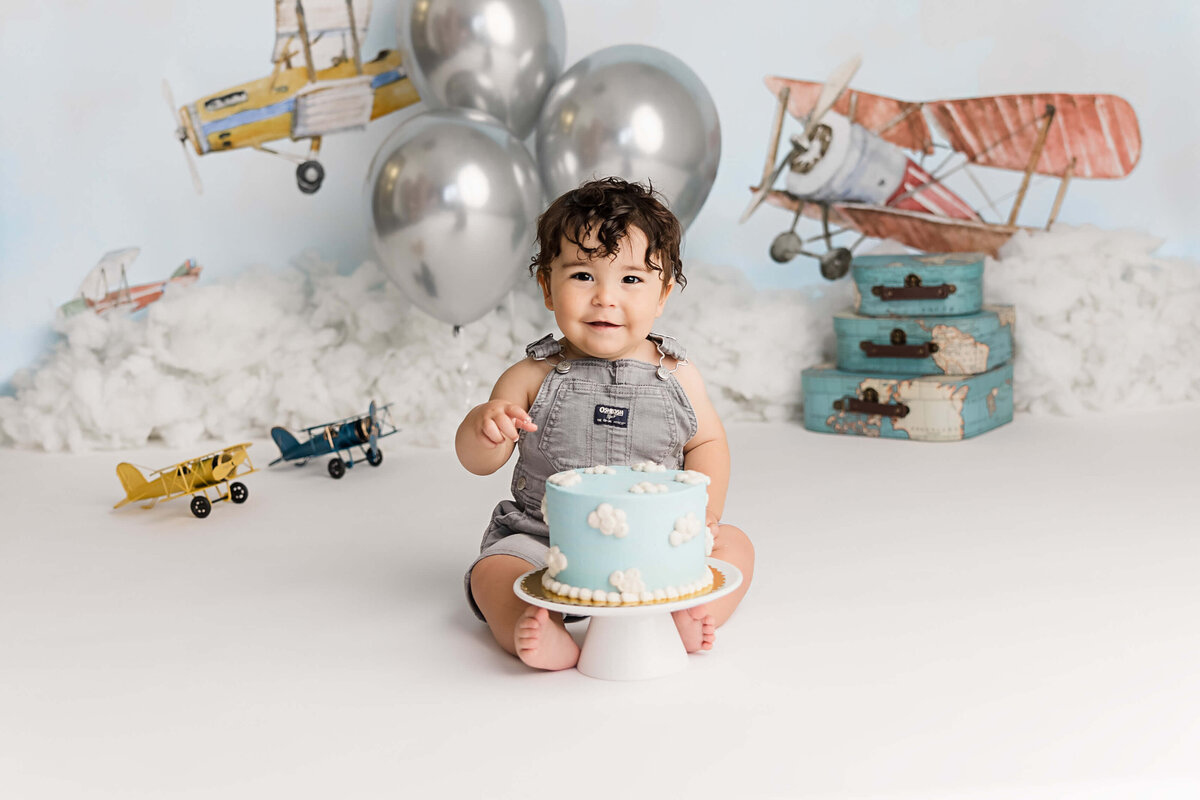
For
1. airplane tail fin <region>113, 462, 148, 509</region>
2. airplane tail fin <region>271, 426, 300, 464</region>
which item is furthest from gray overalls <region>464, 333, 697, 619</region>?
airplane tail fin <region>271, 426, 300, 464</region>

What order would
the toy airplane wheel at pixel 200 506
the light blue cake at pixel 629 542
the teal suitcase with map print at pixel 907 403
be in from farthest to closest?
the teal suitcase with map print at pixel 907 403 → the toy airplane wheel at pixel 200 506 → the light blue cake at pixel 629 542

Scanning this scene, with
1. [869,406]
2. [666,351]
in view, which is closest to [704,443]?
[666,351]

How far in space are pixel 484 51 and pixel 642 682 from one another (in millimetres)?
1430

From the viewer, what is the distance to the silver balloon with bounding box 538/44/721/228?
6.76ft

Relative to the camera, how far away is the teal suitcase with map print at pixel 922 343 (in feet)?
7.41

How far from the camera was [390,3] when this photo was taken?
8.55 feet

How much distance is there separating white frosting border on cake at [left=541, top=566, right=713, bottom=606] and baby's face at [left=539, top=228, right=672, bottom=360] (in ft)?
0.93

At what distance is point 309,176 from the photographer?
2643mm

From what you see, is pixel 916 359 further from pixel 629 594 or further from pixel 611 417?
pixel 629 594

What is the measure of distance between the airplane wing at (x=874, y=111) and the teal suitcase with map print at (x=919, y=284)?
52cm

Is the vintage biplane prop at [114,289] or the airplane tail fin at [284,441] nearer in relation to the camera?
the airplane tail fin at [284,441]

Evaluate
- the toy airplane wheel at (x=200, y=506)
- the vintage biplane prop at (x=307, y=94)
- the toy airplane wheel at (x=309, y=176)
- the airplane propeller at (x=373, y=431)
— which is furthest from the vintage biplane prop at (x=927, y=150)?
the toy airplane wheel at (x=200, y=506)

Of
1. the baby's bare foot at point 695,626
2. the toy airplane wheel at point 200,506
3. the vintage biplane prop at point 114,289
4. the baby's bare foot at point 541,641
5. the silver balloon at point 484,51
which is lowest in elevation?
the toy airplane wheel at point 200,506

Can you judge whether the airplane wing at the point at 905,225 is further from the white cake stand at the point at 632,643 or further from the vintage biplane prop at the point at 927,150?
the white cake stand at the point at 632,643
